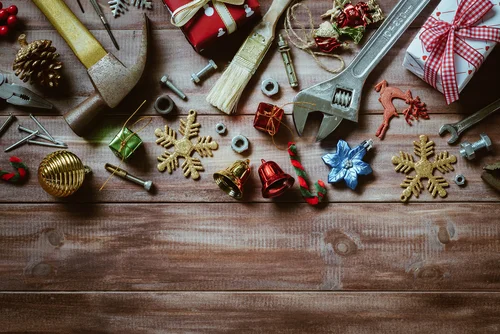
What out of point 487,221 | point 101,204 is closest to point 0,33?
point 101,204

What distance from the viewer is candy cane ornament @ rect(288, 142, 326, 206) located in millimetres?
1332

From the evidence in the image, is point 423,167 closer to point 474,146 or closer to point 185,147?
point 474,146

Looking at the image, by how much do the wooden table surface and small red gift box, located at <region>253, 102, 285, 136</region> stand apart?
0.17 ft

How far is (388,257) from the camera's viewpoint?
1357 mm

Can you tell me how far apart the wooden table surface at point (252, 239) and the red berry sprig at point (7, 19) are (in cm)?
22

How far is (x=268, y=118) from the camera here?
4.33 feet

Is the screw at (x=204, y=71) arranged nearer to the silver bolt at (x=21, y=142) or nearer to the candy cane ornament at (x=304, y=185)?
the candy cane ornament at (x=304, y=185)

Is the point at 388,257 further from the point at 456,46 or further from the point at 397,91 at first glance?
the point at 456,46

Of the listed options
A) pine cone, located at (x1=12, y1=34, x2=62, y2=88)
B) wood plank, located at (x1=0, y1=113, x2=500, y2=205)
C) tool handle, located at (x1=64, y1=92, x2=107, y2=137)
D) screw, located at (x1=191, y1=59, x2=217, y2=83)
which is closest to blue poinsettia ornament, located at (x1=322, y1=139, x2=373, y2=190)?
wood plank, located at (x1=0, y1=113, x2=500, y2=205)

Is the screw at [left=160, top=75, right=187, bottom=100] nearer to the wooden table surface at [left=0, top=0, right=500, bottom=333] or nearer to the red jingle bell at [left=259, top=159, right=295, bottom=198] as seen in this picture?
the wooden table surface at [left=0, top=0, right=500, bottom=333]

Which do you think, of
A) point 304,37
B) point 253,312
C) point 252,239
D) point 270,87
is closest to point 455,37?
point 304,37

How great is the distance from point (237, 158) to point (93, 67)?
465mm

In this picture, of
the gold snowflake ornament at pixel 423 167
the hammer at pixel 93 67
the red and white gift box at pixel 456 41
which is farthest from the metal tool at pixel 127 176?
the red and white gift box at pixel 456 41

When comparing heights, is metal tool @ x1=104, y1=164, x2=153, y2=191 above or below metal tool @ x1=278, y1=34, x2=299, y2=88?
below
